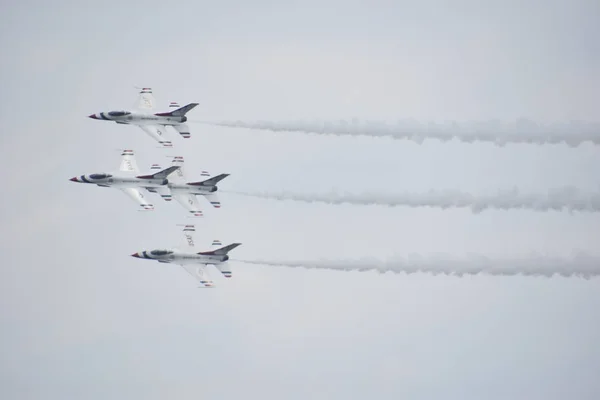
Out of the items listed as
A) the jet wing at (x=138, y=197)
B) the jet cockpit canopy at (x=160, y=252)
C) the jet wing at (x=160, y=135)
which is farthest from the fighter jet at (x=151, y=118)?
the jet cockpit canopy at (x=160, y=252)

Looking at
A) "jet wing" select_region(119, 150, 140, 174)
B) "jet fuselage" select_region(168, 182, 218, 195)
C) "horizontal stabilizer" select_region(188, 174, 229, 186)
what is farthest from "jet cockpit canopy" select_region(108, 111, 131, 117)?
"horizontal stabilizer" select_region(188, 174, 229, 186)

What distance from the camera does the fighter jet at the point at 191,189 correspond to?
82500 mm

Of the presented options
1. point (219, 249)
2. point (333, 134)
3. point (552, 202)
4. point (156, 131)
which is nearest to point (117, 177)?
point (156, 131)

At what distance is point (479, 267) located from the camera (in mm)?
65750

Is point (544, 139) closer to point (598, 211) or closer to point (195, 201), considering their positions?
point (598, 211)

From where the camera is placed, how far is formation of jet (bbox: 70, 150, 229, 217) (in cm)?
8269

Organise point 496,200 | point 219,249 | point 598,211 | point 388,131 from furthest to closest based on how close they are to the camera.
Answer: point 219,249, point 388,131, point 496,200, point 598,211

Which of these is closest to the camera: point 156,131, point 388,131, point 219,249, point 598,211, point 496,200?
point 598,211

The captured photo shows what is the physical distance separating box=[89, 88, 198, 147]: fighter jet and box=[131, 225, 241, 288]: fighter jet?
606 cm

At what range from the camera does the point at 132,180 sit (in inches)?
3374

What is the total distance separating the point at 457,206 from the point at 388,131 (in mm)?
7627

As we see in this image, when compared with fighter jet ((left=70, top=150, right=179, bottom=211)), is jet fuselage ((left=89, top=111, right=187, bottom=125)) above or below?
above

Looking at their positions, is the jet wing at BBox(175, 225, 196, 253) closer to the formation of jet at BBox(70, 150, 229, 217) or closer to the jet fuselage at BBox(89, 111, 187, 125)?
the formation of jet at BBox(70, 150, 229, 217)

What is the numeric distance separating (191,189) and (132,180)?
465 centimetres
